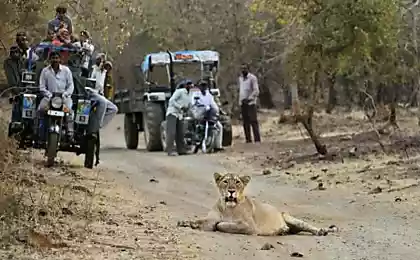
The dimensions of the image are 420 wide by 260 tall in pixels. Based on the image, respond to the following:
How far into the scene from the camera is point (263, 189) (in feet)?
49.7

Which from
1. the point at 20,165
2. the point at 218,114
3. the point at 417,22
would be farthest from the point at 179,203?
the point at 417,22

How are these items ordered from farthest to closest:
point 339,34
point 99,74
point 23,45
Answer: point 339,34, point 99,74, point 23,45

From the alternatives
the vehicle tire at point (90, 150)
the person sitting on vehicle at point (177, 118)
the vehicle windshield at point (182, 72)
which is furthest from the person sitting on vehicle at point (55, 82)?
the vehicle windshield at point (182, 72)

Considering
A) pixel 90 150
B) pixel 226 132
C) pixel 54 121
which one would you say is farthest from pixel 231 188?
pixel 226 132

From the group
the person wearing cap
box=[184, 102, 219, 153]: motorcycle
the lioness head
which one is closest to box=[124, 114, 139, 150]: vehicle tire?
box=[184, 102, 219, 153]: motorcycle

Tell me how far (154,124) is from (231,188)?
1352 cm

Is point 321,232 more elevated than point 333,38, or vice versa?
point 333,38

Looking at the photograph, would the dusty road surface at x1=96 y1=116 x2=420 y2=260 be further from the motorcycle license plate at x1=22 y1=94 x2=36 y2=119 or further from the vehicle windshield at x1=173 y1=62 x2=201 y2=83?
the vehicle windshield at x1=173 y1=62 x2=201 y2=83

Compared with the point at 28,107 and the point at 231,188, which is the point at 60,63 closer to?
the point at 28,107

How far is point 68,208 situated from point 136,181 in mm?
5393

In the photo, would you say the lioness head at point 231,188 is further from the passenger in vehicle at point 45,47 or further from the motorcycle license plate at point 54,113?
the passenger in vehicle at point 45,47

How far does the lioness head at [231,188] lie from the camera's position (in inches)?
397

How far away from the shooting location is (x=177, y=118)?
22.0 m

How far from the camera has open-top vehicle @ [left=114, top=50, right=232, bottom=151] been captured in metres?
23.8
